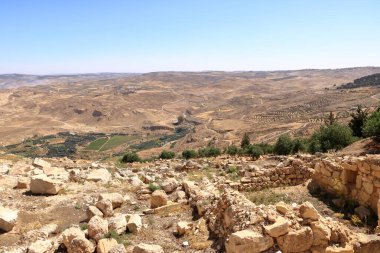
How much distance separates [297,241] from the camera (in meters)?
7.47

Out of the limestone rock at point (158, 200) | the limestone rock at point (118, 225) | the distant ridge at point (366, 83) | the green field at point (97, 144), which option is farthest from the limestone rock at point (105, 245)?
the distant ridge at point (366, 83)

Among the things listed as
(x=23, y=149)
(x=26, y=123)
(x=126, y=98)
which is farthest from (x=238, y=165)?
(x=126, y=98)

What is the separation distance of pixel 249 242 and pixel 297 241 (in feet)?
3.40

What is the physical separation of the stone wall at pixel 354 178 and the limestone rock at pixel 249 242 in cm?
421

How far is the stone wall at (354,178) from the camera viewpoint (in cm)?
1036

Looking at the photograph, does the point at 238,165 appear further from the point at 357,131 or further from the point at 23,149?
the point at 23,149

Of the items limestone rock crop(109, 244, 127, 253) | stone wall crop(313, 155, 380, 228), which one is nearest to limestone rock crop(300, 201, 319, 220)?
stone wall crop(313, 155, 380, 228)

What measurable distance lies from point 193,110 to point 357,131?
95.9 m

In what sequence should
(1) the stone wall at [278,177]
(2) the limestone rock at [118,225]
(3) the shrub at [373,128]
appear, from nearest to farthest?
(2) the limestone rock at [118,225]
(1) the stone wall at [278,177]
(3) the shrub at [373,128]

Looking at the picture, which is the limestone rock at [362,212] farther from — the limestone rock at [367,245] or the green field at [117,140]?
the green field at [117,140]

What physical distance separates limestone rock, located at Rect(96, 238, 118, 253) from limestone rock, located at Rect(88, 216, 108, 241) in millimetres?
494

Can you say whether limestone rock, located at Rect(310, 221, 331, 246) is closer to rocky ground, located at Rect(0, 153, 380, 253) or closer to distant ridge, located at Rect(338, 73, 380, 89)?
rocky ground, located at Rect(0, 153, 380, 253)

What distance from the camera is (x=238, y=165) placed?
20.0m

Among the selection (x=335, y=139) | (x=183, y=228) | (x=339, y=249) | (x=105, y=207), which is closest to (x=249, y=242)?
(x=339, y=249)
